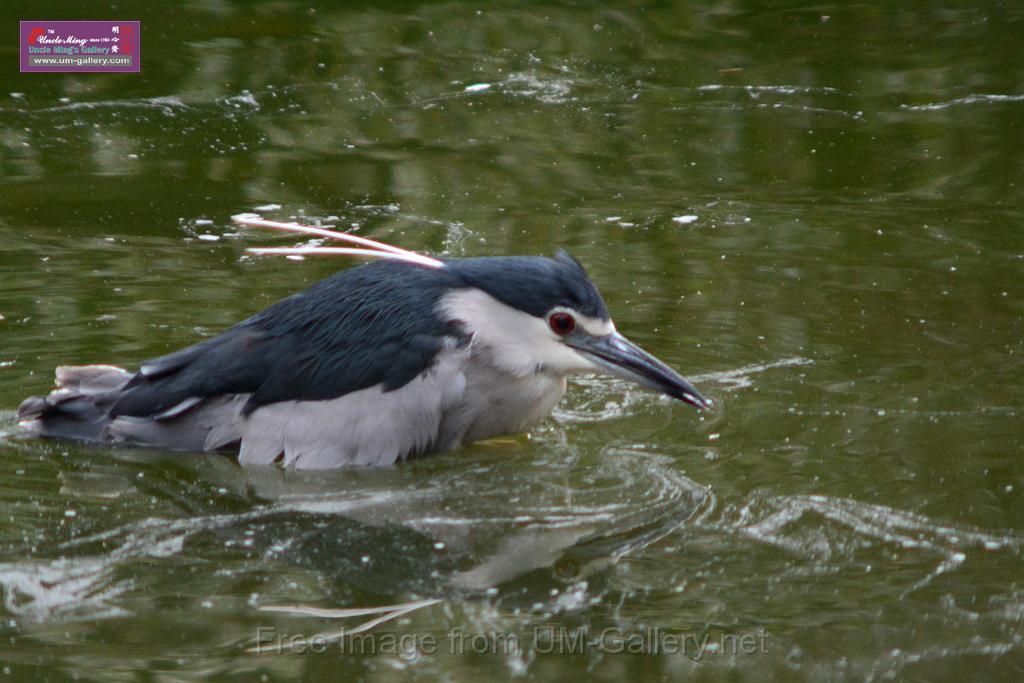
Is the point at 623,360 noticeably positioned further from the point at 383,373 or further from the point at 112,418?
the point at 112,418

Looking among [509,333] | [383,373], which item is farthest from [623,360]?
[383,373]

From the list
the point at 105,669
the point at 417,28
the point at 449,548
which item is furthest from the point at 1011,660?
the point at 417,28

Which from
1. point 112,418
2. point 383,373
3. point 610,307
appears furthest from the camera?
point 610,307

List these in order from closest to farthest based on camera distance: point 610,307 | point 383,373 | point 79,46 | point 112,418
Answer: point 383,373, point 112,418, point 610,307, point 79,46

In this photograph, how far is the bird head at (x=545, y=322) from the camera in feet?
15.6

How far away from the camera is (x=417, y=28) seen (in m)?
10.1

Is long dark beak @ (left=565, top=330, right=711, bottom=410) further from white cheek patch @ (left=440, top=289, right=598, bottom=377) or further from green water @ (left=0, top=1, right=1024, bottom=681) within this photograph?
green water @ (left=0, top=1, right=1024, bottom=681)

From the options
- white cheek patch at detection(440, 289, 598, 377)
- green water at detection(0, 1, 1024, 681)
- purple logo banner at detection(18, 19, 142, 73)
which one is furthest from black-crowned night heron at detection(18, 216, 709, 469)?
purple logo banner at detection(18, 19, 142, 73)

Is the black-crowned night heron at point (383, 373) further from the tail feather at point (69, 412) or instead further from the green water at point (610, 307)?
the green water at point (610, 307)

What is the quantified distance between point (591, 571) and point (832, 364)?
1834 mm

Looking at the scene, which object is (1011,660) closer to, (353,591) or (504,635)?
(504,635)

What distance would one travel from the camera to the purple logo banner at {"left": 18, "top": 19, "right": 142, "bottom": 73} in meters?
9.50

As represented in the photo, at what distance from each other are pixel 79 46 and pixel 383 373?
599cm

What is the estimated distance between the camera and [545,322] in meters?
4.77
